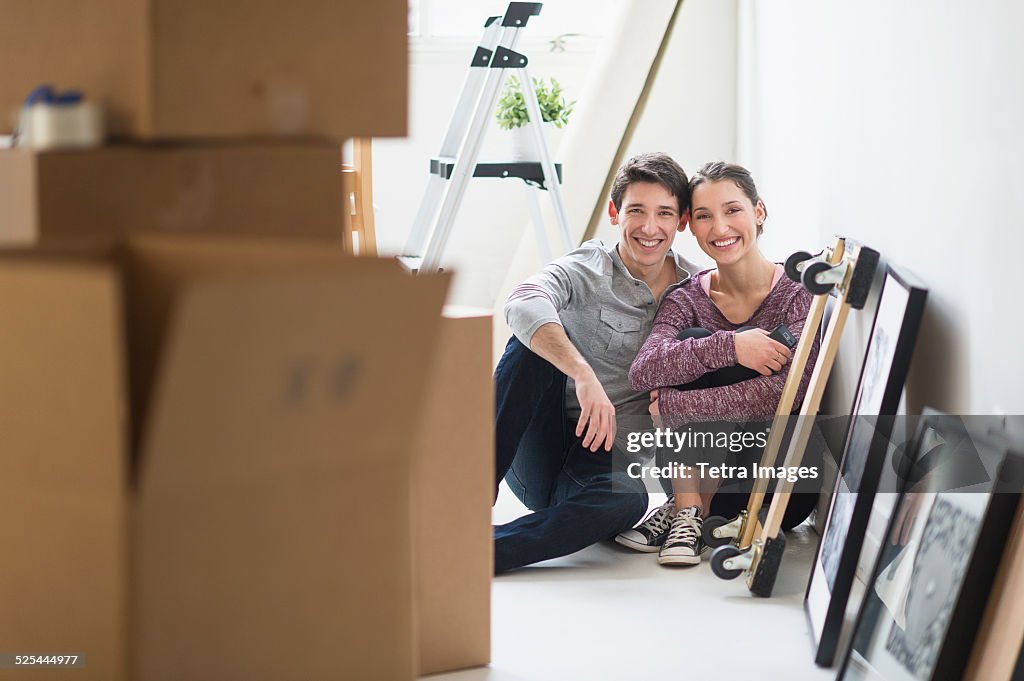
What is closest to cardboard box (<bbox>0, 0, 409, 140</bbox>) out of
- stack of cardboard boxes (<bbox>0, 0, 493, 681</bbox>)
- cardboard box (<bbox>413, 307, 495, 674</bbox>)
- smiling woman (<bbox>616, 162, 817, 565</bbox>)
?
stack of cardboard boxes (<bbox>0, 0, 493, 681</bbox>)

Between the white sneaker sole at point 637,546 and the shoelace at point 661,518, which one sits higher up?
the shoelace at point 661,518

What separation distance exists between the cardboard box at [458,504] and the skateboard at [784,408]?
63 centimetres

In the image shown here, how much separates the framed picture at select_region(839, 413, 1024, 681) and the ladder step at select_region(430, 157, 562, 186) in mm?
1905

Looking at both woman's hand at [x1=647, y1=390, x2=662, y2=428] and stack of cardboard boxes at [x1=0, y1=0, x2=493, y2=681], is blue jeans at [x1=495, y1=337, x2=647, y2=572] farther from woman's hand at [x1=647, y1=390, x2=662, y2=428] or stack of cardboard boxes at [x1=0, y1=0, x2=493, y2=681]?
stack of cardboard boxes at [x1=0, y1=0, x2=493, y2=681]

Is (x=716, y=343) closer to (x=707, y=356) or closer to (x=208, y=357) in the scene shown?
(x=707, y=356)

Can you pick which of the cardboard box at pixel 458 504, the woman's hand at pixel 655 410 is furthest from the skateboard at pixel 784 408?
the cardboard box at pixel 458 504

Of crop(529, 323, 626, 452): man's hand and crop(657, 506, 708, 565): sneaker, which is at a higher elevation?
crop(529, 323, 626, 452): man's hand

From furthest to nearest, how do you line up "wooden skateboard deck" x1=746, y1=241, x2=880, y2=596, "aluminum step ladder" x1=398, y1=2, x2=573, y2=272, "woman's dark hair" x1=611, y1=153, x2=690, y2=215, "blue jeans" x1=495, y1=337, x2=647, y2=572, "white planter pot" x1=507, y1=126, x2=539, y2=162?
"white planter pot" x1=507, y1=126, x2=539, y2=162 → "aluminum step ladder" x1=398, y1=2, x2=573, y2=272 → "woman's dark hair" x1=611, y1=153, x2=690, y2=215 → "blue jeans" x1=495, y1=337, x2=647, y2=572 → "wooden skateboard deck" x1=746, y1=241, x2=880, y2=596

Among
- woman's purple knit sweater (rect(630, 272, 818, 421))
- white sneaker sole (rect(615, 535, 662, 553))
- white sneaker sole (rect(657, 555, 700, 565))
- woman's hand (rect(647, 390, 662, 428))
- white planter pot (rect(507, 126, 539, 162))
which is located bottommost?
white sneaker sole (rect(615, 535, 662, 553))

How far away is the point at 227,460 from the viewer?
842mm

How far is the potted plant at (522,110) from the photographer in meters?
3.35

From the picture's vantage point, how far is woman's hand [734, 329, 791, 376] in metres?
2.16

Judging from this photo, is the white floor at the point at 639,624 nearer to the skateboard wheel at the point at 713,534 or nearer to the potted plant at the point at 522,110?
the skateboard wheel at the point at 713,534

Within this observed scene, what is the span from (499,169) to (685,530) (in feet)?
4.68
